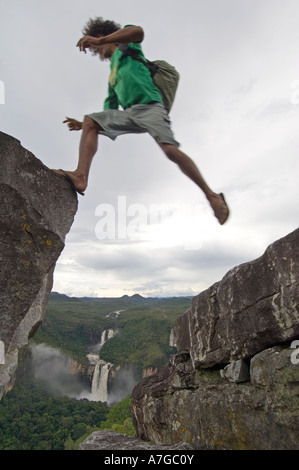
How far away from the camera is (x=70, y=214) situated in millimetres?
4164

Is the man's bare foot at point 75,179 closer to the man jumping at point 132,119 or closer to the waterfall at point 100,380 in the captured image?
the man jumping at point 132,119

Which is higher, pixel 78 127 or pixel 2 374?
pixel 78 127

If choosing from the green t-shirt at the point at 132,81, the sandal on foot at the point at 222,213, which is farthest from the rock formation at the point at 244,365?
the green t-shirt at the point at 132,81

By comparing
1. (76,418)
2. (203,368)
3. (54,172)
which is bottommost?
(76,418)

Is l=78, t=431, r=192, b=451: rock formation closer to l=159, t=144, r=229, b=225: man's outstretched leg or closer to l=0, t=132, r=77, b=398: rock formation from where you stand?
l=0, t=132, r=77, b=398: rock formation

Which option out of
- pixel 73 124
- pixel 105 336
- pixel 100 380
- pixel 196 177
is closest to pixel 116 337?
pixel 105 336

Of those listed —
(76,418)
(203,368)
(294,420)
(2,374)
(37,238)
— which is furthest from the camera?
(76,418)

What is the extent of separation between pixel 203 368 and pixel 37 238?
380 centimetres

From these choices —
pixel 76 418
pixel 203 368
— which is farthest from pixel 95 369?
pixel 203 368

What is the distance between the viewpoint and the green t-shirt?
13.2ft

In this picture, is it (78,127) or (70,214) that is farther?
(78,127)

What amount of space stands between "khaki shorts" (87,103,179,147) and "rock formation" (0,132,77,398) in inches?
38.3
